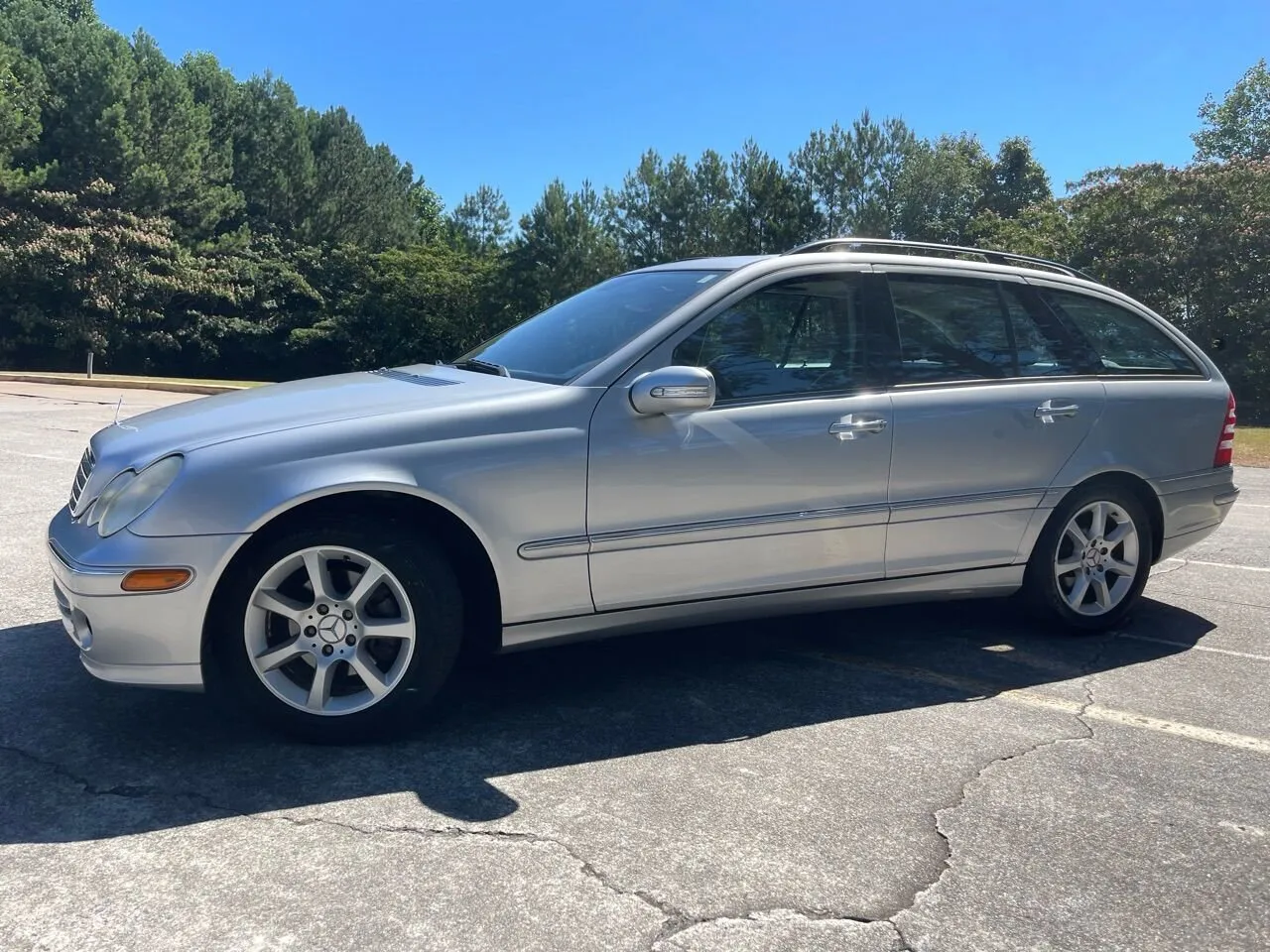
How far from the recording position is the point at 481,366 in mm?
4312

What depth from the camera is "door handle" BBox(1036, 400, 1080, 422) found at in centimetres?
456

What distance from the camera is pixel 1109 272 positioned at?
29.7 metres

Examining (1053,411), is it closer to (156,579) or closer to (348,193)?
(156,579)

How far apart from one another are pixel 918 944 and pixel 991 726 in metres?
1.51

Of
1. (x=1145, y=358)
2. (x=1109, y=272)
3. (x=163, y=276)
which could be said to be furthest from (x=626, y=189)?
(x=1145, y=358)

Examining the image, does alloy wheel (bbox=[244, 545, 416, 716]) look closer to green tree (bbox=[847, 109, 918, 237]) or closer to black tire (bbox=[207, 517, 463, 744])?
black tire (bbox=[207, 517, 463, 744])

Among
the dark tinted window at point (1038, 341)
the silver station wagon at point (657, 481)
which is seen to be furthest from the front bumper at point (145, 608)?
the dark tinted window at point (1038, 341)

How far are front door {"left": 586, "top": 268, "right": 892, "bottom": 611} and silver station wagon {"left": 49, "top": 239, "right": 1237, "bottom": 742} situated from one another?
0.04 feet

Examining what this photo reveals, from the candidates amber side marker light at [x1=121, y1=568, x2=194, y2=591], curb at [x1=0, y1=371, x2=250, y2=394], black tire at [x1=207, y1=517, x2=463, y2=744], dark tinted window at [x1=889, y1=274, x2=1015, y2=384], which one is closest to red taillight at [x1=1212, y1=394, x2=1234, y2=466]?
dark tinted window at [x1=889, y1=274, x2=1015, y2=384]

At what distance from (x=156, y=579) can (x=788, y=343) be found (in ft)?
8.14

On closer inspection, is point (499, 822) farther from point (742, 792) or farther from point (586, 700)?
point (586, 700)

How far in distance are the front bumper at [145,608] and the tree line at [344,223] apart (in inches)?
1201

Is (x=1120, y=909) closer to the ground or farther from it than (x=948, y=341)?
closer to the ground

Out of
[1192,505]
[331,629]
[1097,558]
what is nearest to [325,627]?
[331,629]
